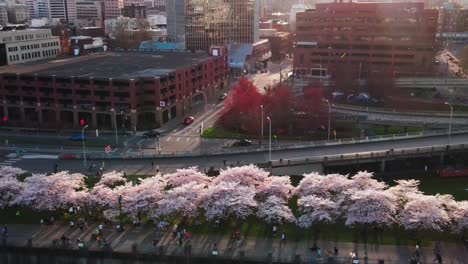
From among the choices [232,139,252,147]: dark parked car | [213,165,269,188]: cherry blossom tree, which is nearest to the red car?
[232,139,252,147]: dark parked car

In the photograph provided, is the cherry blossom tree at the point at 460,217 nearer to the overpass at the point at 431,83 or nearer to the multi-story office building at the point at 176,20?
the overpass at the point at 431,83

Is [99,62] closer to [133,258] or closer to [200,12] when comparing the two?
[200,12]

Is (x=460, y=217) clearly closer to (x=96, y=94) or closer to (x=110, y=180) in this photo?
(x=110, y=180)

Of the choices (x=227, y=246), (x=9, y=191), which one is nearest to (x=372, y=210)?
(x=227, y=246)

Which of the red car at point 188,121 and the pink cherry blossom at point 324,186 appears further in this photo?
the red car at point 188,121

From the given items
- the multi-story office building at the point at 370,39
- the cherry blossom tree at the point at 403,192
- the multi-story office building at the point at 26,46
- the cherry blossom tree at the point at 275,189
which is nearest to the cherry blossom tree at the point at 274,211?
the cherry blossom tree at the point at 275,189

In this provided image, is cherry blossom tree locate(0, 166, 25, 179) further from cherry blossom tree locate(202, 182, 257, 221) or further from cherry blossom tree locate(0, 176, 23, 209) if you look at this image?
cherry blossom tree locate(202, 182, 257, 221)
